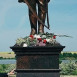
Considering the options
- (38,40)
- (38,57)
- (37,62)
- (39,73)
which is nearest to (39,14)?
(38,40)

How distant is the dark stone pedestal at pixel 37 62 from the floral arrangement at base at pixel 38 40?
0.27 meters

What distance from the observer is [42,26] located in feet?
39.9

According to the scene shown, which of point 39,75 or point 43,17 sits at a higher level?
point 43,17

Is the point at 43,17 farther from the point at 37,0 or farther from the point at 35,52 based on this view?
the point at 35,52

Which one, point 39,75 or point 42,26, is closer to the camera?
point 39,75

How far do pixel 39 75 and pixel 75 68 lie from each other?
23.8 meters

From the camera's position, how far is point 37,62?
36.4ft

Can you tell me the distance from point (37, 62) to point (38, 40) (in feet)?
2.60

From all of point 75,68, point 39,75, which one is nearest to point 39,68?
point 39,75

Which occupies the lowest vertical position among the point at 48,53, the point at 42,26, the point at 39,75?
the point at 39,75

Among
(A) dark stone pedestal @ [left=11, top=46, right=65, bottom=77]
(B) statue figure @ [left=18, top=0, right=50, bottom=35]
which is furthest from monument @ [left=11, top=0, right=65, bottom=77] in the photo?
(B) statue figure @ [left=18, top=0, right=50, bottom=35]

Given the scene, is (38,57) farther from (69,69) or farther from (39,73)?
(69,69)

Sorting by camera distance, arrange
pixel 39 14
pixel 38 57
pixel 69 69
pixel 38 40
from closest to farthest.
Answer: pixel 38 57 → pixel 38 40 → pixel 39 14 → pixel 69 69

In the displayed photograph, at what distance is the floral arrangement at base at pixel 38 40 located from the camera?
11.2 meters
